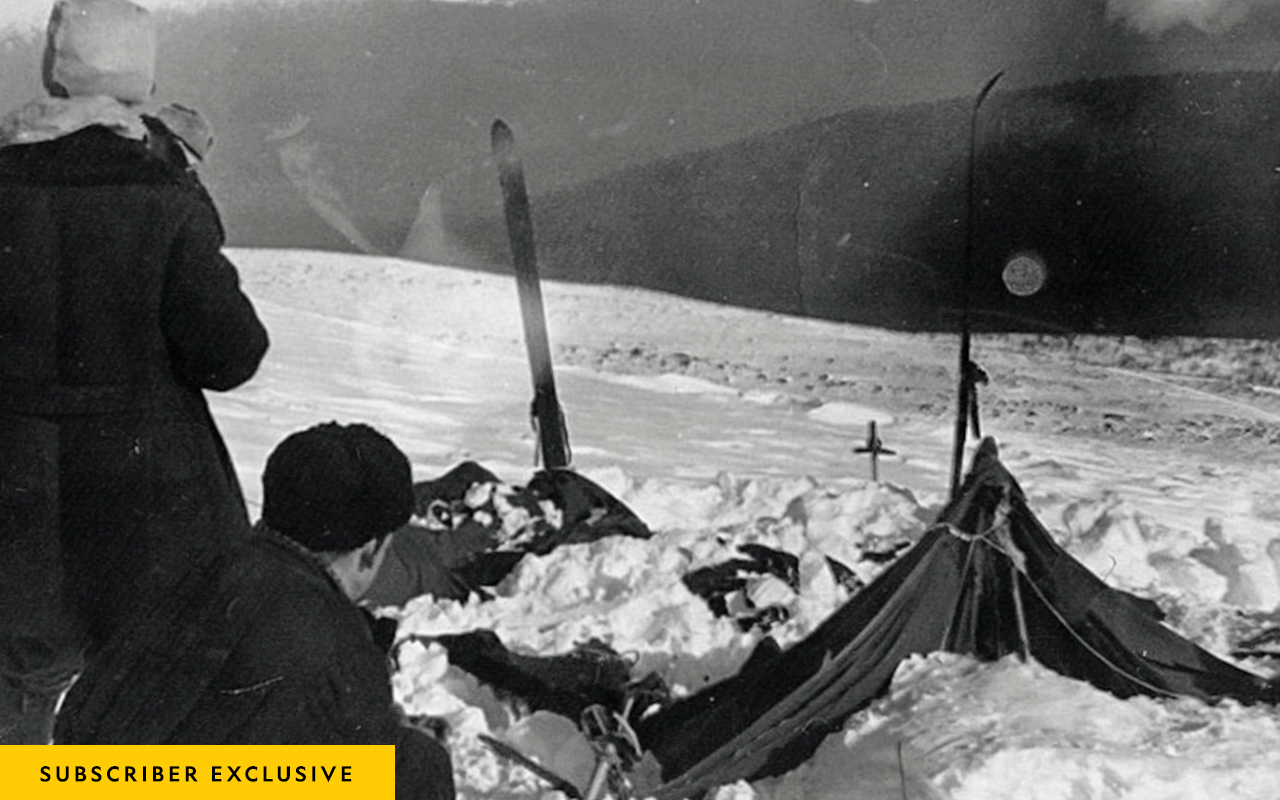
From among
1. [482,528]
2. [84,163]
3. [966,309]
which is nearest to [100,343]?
[84,163]

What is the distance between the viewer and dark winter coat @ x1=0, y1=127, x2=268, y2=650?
137cm

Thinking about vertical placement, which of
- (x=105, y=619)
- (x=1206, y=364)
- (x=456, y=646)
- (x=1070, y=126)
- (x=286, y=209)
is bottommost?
(x=456, y=646)

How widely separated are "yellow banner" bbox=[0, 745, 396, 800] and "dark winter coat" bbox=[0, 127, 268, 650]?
276 mm

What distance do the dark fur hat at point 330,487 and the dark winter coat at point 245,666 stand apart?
20 mm

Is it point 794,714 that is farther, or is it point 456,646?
point 456,646

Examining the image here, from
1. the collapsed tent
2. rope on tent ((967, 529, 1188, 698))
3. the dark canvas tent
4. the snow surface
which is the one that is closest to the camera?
the snow surface

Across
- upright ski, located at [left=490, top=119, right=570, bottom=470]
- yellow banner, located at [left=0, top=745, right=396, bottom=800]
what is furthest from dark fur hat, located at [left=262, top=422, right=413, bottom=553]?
upright ski, located at [left=490, top=119, right=570, bottom=470]

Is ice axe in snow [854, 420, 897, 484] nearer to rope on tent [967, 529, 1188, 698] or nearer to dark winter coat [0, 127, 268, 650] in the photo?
rope on tent [967, 529, 1188, 698]

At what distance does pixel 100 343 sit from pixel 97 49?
0.93 ft

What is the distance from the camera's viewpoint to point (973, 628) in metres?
2.01

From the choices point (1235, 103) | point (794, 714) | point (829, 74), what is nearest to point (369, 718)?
point (794, 714)

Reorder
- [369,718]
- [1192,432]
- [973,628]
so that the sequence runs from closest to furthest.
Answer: [369,718], [973,628], [1192,432]

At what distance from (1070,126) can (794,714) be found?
1.73m

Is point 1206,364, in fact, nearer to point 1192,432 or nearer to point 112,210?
point 1192,432
